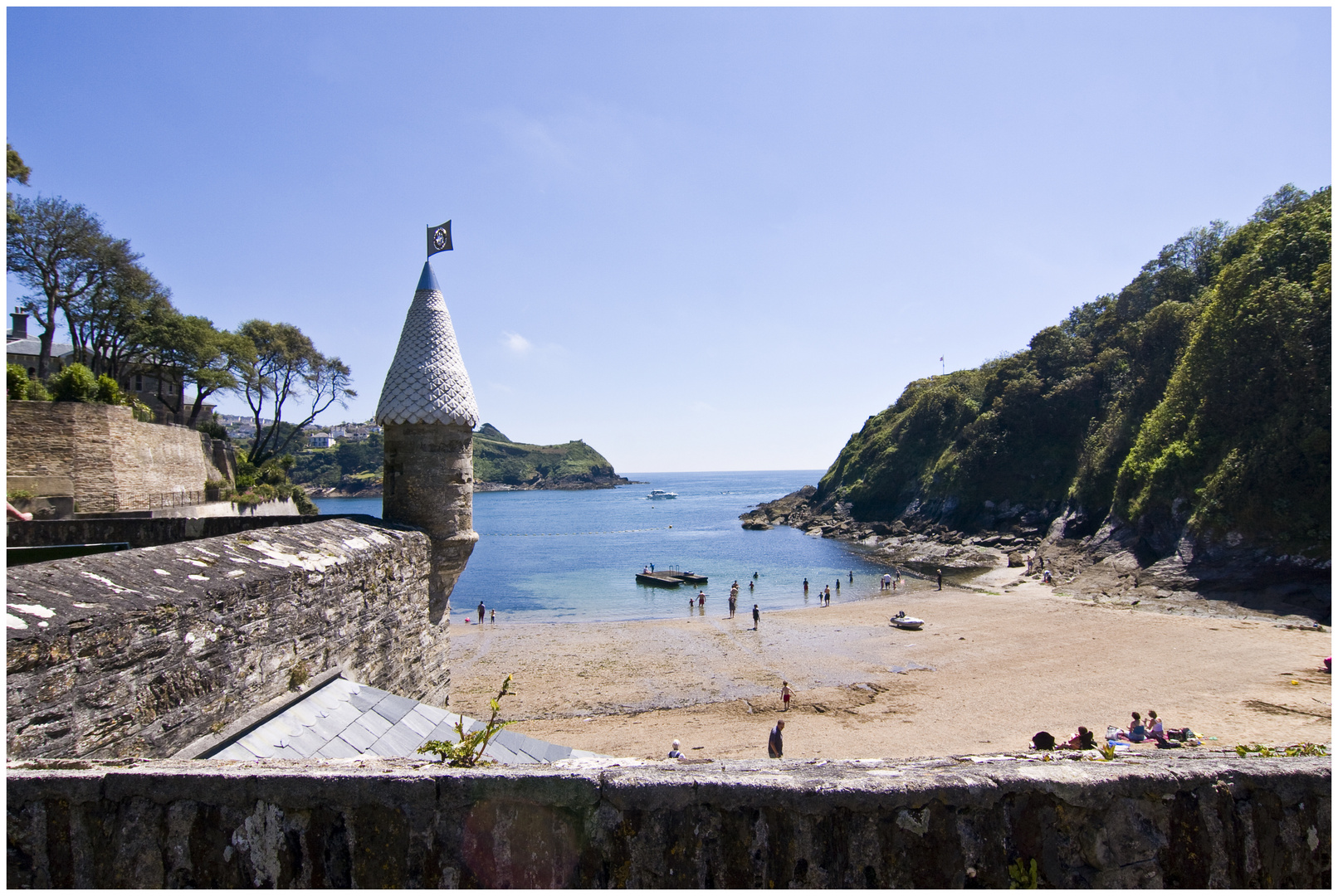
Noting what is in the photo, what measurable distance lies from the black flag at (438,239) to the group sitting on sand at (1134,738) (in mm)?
14421

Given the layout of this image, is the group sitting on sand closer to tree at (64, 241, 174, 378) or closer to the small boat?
the small boat

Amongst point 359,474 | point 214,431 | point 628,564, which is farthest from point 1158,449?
point 359,474

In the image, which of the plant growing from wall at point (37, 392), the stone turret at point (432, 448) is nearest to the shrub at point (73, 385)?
the plant growing from wall at point (37, 392)

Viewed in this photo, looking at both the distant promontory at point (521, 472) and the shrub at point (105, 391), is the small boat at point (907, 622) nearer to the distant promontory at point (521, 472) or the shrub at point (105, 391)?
the shrub at point (105, 391)

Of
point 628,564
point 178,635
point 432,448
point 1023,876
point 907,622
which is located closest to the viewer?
point 1023,876

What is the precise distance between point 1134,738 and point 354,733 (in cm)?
1532

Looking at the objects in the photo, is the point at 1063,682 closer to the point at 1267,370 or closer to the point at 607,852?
the point at 607,852

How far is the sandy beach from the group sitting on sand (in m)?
1.00

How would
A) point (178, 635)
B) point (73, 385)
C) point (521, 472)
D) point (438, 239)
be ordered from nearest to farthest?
1. point (178, 635)
2. point (438, 239)
3. point (73, 385)
4. point (521, 472)

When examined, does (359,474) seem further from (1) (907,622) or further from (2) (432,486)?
(2) (432,486)

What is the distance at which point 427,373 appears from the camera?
9.36m

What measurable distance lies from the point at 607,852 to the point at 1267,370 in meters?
43.2

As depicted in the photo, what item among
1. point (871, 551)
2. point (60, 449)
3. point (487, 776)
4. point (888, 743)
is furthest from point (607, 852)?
point (871, 551)

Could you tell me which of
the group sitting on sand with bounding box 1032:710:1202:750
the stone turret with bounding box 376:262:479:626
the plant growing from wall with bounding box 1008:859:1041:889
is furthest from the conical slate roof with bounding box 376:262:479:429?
the group sitting on sand with bounding box 1032:710:1202:750
